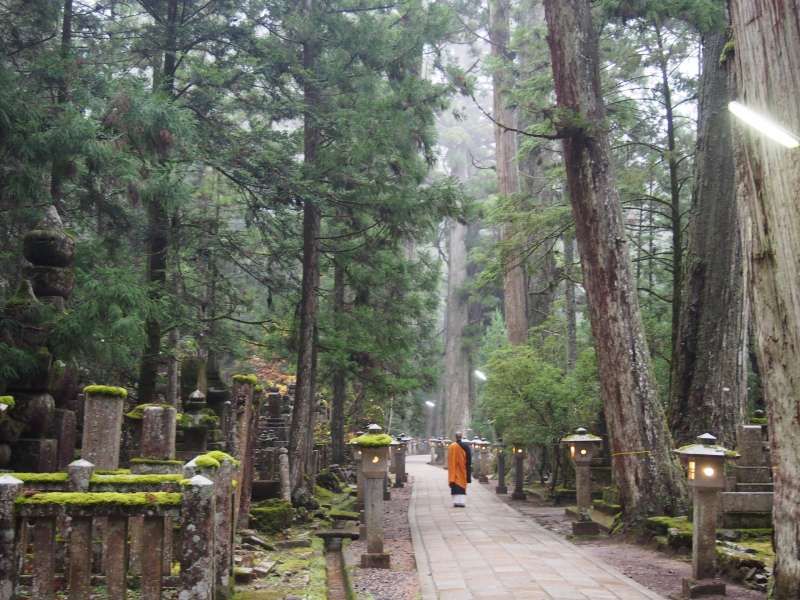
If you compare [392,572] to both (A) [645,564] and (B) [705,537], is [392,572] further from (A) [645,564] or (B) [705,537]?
(B) [705,537]

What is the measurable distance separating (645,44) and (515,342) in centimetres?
1041

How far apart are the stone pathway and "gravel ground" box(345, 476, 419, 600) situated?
0.49 feet

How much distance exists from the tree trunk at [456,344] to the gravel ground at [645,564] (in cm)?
2513

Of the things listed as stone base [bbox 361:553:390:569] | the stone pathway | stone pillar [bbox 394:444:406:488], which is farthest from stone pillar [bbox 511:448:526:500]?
stone base [bbox 361:553:390:569]

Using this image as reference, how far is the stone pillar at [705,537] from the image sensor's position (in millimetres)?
8117

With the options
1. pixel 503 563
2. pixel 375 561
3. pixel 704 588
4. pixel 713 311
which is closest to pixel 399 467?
pixel 713 311

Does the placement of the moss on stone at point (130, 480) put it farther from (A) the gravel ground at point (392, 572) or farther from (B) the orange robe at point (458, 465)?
(B) the orange robe at point (458, 465)

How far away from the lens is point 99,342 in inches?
454

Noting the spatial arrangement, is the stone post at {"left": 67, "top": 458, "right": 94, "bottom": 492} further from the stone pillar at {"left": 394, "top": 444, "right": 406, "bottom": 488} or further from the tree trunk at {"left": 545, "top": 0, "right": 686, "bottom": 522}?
the stone pillar at {"left": 394, "top": 444, "right": 406, "bottom": 488}

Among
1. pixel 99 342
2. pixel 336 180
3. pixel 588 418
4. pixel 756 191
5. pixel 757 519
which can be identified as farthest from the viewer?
pixel 588 418

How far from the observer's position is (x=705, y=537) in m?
8.16

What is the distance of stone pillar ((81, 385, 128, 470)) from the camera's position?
27.1 feet

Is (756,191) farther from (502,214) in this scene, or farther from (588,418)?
(588,418)

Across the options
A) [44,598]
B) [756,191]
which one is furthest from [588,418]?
[44,598]
